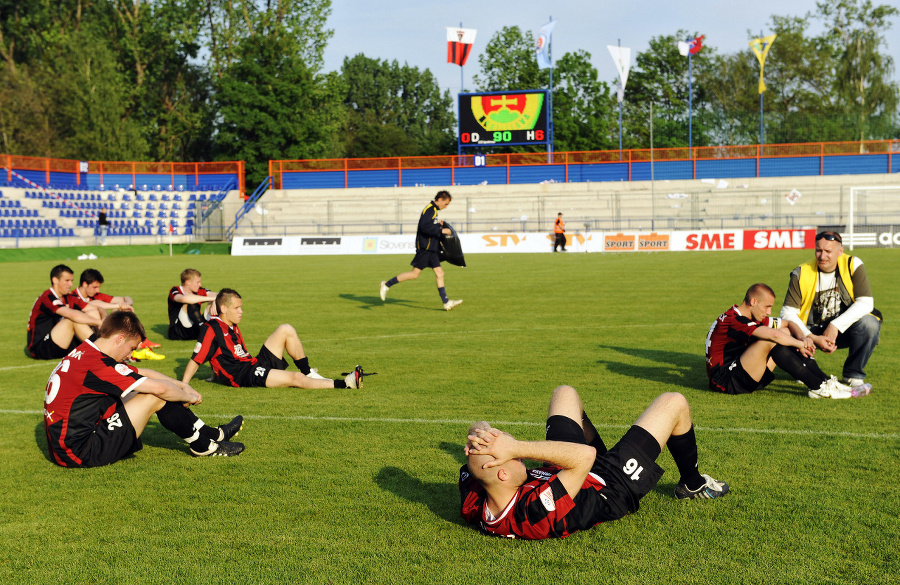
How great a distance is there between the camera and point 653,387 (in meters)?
8.12

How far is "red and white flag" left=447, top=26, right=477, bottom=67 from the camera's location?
5259 cm

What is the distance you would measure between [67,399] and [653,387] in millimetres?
5378

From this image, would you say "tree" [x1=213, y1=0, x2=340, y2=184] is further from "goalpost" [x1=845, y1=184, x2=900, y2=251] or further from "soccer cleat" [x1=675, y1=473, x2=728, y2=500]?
"soccer cleat" [x1=675, y1=473, x2=728, y2=500]

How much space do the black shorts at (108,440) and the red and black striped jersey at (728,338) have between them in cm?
522

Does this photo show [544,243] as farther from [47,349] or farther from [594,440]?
[594,440]

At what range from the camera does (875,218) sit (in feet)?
135

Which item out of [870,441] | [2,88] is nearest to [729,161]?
[870,441]

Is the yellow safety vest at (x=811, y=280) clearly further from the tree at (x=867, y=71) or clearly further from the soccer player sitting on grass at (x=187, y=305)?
the tree at (x=867, y=71)

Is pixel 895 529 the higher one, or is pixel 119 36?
pixel 119 36

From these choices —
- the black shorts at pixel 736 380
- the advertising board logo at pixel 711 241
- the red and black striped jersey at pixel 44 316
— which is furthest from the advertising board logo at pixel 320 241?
the black shorts at pixel 736 380

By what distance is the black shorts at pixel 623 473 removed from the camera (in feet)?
14.2

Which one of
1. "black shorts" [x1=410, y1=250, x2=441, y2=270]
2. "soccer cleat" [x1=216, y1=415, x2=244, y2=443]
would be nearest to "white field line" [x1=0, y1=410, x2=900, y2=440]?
"soccer cleat" [x1=216, y1=415, x2=244, y2=443]

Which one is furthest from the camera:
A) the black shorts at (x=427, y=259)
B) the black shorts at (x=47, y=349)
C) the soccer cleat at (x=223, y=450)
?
the black shorts at (x=427, y=259)

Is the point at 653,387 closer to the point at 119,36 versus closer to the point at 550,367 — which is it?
the point at 550,367
